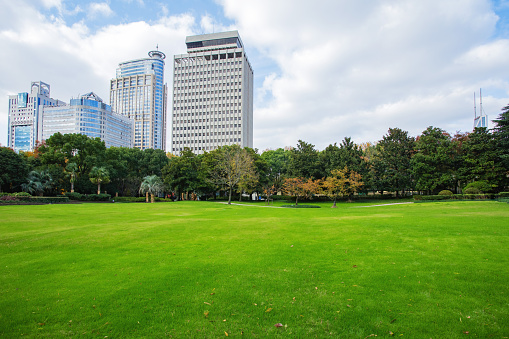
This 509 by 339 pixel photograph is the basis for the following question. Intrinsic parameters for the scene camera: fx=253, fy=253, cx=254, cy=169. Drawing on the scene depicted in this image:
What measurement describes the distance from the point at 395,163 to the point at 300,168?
18.0 metres

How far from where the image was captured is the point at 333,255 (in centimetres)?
739

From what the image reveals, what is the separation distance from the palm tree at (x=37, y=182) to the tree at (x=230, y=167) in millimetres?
25953

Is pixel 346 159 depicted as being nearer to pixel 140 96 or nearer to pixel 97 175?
pixel 97 175

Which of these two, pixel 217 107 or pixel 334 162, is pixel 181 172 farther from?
pixel 217 107

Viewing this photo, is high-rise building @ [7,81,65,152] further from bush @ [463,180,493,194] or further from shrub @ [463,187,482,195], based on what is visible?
bush @ [463,180,493,194]

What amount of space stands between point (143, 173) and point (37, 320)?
59940 millimetres

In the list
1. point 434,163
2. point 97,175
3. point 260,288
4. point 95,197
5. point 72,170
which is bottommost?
point 95,197

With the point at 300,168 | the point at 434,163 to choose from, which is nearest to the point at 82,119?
the point at 300,168

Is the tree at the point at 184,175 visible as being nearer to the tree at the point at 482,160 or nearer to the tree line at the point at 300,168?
the tree line at the point at 300,168

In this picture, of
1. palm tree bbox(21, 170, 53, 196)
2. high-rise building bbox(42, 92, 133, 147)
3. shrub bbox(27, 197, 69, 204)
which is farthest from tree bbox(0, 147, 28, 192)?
high-rise building bbox(42, 92, 133, 147)

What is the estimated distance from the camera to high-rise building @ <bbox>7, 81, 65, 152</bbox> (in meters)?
157

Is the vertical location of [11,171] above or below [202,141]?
below

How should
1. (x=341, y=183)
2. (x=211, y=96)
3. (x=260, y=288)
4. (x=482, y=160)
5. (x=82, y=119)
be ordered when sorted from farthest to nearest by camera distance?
(x=82, y=119) < (x=211, y=96) < (x=341, y=183) < (x=482, y=160) < (x=260, y=288)

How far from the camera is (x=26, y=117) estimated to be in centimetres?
15975
